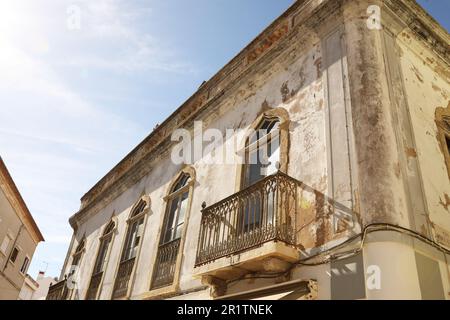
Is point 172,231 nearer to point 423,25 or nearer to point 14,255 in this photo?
point 423,25

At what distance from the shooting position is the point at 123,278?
355 inches

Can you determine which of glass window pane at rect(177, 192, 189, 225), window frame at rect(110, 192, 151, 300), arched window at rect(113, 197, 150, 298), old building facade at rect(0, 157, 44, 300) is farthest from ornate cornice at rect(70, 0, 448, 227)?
old building facade at rect(0, 157, 44, 300)

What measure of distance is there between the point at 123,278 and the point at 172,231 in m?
2.06

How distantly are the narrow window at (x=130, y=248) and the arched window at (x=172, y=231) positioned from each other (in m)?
1.12

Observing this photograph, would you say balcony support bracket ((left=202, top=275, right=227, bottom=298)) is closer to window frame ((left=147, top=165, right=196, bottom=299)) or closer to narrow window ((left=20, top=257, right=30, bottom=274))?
window frame ((left=147, top=165, right=196, bottom=299))

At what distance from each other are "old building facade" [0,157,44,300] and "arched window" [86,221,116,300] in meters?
7.34

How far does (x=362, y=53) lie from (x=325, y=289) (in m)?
3.38

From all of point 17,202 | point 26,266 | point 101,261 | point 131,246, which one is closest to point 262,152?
point 131,246

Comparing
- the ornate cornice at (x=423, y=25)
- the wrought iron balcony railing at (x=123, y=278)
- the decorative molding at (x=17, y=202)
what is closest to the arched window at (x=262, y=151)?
the ornate cornice at (x=423, y=25)

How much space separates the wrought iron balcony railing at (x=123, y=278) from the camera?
871cm

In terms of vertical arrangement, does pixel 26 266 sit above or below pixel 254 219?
above

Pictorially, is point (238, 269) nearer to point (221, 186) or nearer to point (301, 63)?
point (221, 186)

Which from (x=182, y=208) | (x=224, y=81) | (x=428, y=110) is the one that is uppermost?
(x=224, y=81)

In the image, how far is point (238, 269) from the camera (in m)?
5.18
